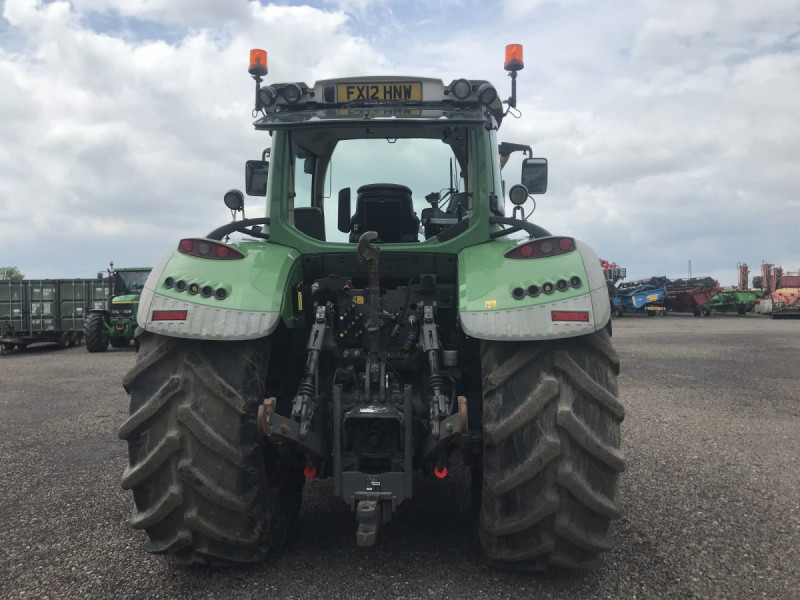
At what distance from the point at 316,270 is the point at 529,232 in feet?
4.20

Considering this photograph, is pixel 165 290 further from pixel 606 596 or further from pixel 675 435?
pixel 675 435

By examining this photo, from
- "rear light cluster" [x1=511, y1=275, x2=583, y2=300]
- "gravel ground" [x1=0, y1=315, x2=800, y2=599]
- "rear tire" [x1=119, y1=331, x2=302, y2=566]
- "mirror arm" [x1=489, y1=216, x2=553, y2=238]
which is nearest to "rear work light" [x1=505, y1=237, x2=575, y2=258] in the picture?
"rear light cluster" [x1=511, y1=275, x2=583, y2=300]

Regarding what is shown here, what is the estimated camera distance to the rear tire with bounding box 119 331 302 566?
2559 mm

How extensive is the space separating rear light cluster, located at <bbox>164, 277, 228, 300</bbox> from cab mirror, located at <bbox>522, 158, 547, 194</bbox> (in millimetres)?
2413

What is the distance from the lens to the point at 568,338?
2623 mm

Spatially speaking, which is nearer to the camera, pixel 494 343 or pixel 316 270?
pixel 494 343

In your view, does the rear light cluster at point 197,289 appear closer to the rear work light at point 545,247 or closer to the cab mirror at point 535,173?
the rear work light at point 545,247

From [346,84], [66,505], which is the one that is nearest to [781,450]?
[346,84]

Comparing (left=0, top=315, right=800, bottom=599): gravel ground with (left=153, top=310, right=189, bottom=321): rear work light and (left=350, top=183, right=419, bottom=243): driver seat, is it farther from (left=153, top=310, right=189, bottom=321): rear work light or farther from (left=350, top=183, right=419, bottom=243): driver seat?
(left=350, top=183, right=419, bottom=243): driver seat

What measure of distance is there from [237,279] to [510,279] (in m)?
1.30

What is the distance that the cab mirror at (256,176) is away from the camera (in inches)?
163

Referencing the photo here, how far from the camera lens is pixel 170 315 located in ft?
8.74

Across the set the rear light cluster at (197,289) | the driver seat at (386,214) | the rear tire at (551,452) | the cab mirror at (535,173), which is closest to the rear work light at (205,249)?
the rear light cluster at (197,289)

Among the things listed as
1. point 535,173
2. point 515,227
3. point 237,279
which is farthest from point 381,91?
point 237,279
